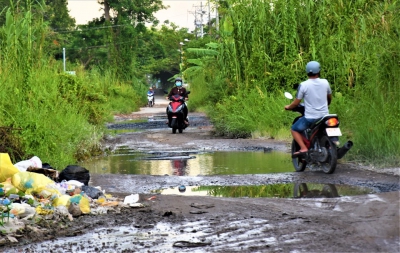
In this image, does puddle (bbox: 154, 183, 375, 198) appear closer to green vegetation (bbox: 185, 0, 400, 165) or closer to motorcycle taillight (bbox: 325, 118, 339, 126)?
motorcycle taillight (bbox: 325, 118, 339, 126)

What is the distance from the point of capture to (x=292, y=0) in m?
21.3

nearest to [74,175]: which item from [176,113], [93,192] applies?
[93,192]

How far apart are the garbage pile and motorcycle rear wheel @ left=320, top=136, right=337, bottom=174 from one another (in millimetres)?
3700

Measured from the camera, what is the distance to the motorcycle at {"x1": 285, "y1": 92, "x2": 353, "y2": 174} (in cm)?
1155

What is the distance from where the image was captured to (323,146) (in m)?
11.9

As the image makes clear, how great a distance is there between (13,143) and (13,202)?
3.17 metres

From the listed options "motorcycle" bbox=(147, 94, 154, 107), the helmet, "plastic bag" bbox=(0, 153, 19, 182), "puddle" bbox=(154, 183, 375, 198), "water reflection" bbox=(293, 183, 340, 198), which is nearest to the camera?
"plastic bag" bbox=(0, 153, 19, 182)

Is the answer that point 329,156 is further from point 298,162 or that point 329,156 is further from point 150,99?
point 150,99

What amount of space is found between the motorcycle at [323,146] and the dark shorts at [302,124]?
74 millimetres

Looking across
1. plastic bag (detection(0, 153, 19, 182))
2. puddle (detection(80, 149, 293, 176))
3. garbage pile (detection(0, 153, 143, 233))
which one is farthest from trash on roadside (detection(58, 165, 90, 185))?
puddle (detection(80, 149, 293, 176))

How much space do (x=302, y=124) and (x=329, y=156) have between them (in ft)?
3.14

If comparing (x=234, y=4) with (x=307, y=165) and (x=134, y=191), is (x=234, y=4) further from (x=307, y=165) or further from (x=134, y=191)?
(x=134, y=191)

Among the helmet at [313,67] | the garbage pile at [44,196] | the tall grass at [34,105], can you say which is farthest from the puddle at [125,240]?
the helmet at [313,67]

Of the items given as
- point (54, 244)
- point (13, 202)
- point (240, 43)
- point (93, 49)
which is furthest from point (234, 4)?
point (93, 49)
